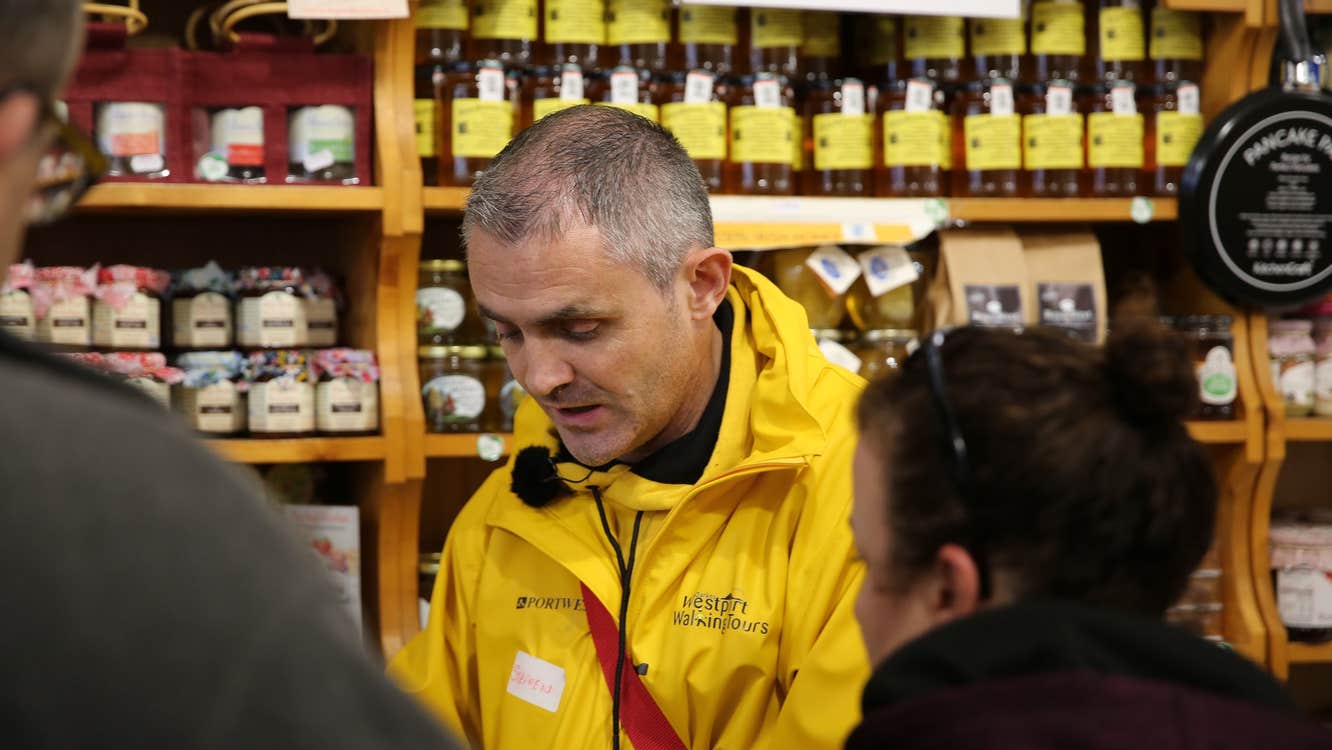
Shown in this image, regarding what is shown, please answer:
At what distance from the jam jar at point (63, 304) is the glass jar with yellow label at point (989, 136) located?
165cm

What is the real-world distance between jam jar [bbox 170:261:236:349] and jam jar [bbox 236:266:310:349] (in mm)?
31

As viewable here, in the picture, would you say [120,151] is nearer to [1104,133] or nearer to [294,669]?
[1104,133]

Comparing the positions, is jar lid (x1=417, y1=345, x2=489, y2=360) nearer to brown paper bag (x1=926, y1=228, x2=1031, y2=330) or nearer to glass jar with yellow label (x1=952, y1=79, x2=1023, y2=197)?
brown paper bag (x1=926, y1=228, x2=1031, y2=330)

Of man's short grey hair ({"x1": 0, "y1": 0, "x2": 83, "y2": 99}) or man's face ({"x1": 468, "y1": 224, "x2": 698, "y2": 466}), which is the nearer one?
man's short grey hair ({"x1": 0, "y1": 0, "x2": 83, "y2": 99})

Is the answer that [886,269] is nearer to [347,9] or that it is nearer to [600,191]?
[347,9]

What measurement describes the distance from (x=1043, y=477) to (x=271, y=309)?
1.85 metres

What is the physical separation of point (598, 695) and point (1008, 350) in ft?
2.73

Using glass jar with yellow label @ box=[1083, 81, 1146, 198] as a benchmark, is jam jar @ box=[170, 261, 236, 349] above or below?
below

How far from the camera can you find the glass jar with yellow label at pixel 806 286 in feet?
8.87

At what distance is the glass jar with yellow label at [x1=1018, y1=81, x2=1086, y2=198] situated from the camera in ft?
8.98

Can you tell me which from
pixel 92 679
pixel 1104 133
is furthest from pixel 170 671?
pixel 1104 133

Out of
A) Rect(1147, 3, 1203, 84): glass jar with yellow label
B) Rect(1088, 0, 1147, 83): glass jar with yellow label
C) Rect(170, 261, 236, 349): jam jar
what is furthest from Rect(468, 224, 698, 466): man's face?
Rect(1147, 3, 1203, 84): glass jar with yellow label

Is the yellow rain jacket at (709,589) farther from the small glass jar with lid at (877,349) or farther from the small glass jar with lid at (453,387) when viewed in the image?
the small glass jar with lid at (877,349)

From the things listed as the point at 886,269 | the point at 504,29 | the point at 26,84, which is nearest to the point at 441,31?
the point at 504,29
